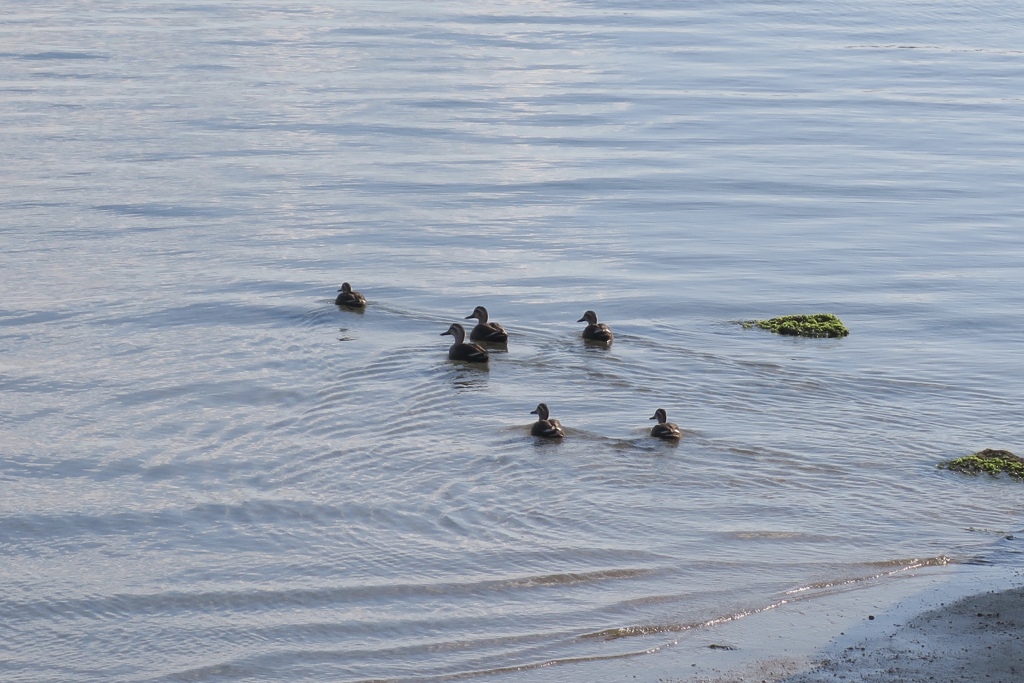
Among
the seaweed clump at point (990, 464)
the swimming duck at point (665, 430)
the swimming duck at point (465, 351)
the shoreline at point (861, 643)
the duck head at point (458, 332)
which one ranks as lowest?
the shoreline at point (861, 643)

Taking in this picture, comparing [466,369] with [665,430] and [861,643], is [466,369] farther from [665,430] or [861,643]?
[861,643]

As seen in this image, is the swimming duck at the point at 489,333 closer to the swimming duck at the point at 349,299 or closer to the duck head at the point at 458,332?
the duck head at the point at 458,332

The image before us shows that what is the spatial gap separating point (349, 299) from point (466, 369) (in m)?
2.83

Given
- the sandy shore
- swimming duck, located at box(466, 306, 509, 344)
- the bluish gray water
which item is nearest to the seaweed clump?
the bluish gray water

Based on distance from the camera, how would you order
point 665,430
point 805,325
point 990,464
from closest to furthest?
point 990,464
point 665,430
point 805,325

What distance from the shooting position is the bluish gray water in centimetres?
1116

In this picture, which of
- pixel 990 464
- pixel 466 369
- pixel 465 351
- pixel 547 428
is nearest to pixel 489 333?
Answer: pixel 465 351

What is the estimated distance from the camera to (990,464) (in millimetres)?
13672

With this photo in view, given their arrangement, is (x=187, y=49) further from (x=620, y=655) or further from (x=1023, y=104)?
(x=620, y=655)

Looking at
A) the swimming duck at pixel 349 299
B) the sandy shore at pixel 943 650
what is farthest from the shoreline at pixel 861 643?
the swimming duck at pixel 349 299

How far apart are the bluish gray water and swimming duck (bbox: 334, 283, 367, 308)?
0.21m

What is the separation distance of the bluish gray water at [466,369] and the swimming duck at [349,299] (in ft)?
0.69

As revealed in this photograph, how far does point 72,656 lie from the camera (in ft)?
33.5

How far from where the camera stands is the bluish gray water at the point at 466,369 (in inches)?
439
